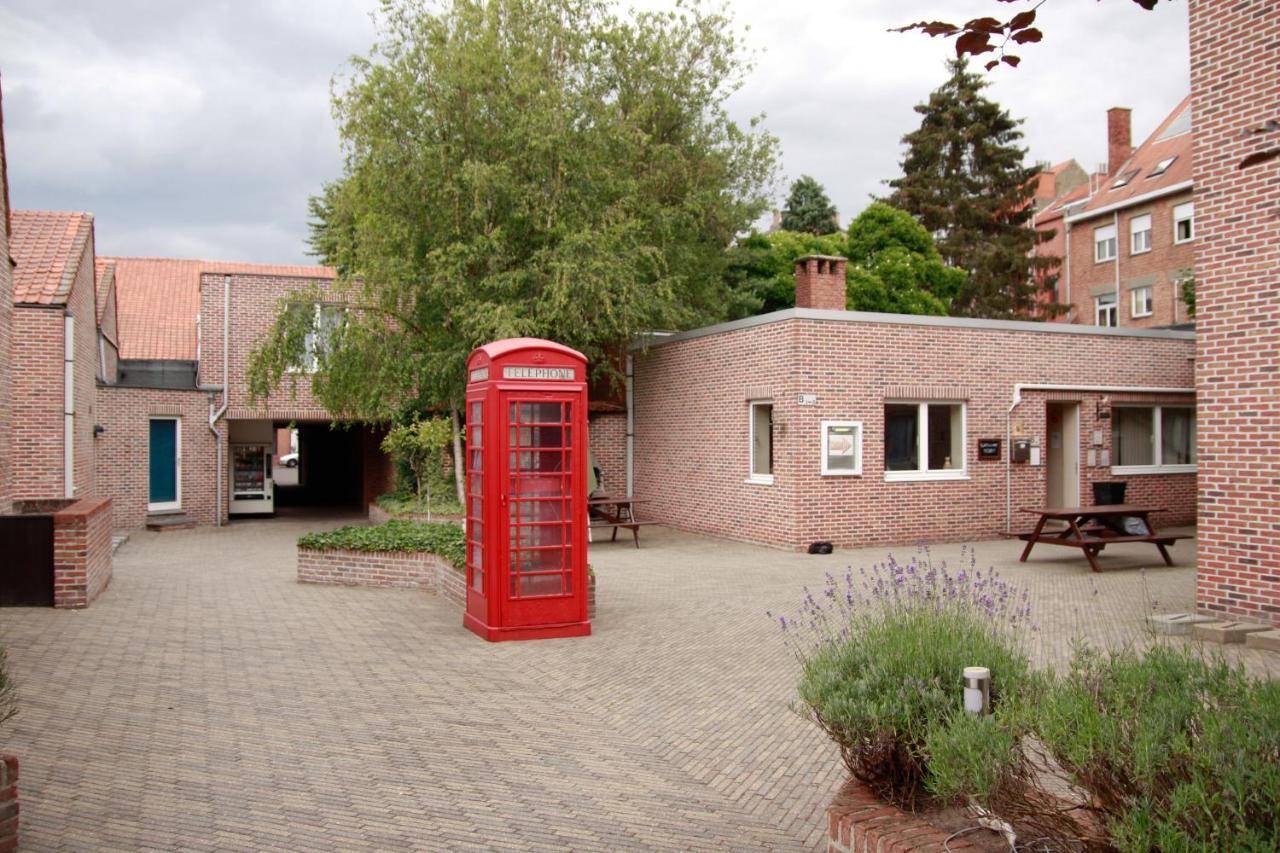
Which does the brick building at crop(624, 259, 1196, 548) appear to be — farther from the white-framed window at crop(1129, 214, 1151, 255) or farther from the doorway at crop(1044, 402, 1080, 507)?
the white-framed window at crop(1129, 214, 1151, 255)

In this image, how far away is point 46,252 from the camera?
60.0 ft

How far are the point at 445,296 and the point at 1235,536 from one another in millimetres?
13976

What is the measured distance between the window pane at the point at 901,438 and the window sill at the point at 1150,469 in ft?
15.3

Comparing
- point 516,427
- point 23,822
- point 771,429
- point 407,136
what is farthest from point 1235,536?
point 407,136

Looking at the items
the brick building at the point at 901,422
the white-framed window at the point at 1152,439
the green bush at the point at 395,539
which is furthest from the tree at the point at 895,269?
the green bush at the point at 395,539

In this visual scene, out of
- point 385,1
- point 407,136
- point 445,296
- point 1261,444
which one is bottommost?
point 1261,444

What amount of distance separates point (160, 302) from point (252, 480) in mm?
11838

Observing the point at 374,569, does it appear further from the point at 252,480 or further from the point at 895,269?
the point at 895,269

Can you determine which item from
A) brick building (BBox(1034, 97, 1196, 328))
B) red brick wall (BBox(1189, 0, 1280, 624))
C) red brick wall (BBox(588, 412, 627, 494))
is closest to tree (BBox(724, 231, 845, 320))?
brick building (BBox(1034, 97, 1196, 328))

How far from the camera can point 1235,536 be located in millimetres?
9578

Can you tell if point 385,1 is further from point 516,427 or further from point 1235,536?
point 1235,536

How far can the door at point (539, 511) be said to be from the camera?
9.28m

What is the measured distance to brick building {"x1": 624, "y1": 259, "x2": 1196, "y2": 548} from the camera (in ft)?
54.6

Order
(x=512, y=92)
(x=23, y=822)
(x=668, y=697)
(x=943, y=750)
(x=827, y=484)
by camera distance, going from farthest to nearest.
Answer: (x=512, y=92) → (x=827, y=484) → (x=668, y=697) → (x=23, y=822) → (x=943, y=750)
